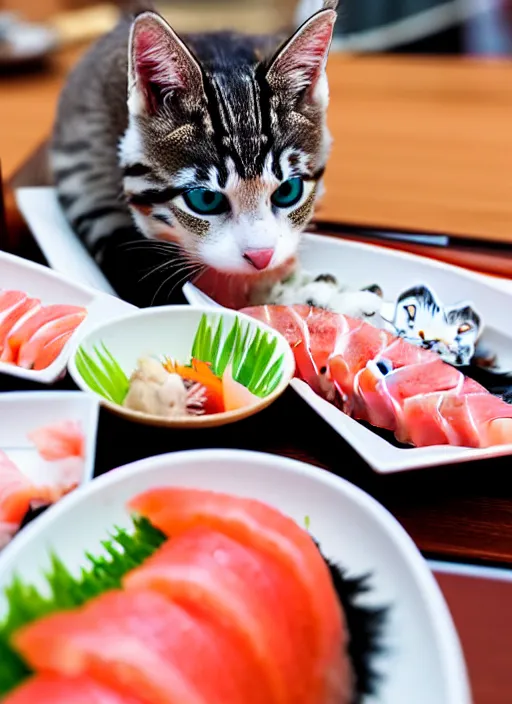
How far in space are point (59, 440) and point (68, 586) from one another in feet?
0.74

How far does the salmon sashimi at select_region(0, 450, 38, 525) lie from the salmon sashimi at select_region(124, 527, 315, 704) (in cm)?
19

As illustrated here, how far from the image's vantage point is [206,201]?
1136 millimetres

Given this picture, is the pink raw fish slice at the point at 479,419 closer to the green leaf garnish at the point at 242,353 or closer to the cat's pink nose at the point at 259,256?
the green leaf garnish at the point at 242,353

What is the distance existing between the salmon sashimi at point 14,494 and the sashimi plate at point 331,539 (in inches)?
3.8

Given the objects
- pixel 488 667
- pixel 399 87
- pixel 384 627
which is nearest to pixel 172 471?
pixel 384 627

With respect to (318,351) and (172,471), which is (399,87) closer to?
(318,351)

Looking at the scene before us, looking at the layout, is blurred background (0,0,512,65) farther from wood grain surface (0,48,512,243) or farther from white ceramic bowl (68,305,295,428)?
white ceramic bowl (68,305,295,428)

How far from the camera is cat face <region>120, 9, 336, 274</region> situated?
3.62 feet

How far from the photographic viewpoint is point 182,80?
43.2 inches

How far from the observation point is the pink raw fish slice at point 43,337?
3.39 feet

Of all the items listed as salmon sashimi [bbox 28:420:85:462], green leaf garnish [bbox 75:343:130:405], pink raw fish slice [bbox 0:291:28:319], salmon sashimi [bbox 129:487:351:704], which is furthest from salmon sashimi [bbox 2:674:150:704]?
pink raw fish slice [bbox 0:291:28:319]

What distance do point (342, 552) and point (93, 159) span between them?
108cm

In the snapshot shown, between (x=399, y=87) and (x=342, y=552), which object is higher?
(x=399, y=87)

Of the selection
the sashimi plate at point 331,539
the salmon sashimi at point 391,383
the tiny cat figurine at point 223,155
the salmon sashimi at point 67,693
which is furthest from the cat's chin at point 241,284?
the salmon sashimi at point 67,693
